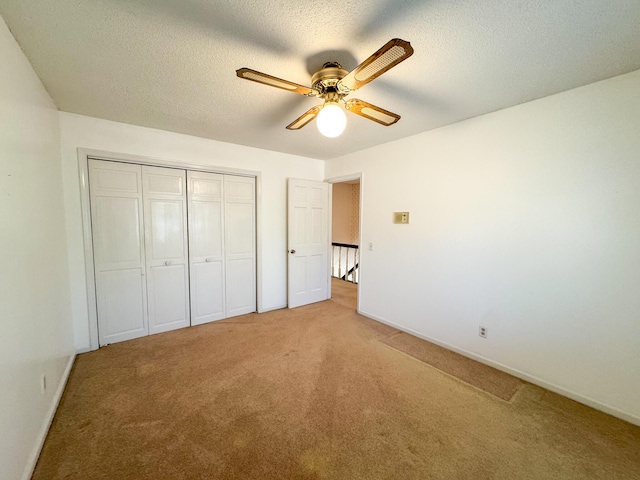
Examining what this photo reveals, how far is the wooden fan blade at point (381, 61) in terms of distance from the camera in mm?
1008

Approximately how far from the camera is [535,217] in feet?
6.85

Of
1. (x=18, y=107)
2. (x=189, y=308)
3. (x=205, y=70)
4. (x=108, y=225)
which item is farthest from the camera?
(x=189, y=308)

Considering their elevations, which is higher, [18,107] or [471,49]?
[471,49]

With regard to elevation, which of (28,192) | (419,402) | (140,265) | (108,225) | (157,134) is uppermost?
(157,134)

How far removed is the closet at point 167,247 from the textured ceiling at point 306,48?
0.86m

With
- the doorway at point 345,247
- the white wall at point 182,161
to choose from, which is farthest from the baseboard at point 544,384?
the white wall at point 182,161

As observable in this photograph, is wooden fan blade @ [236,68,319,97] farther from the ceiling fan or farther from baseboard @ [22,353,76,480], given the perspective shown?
baseboard @ [22,353,76,480]

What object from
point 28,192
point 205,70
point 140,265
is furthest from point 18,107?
point 140,265

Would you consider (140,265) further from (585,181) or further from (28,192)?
(585,181)

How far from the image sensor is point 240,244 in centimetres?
354

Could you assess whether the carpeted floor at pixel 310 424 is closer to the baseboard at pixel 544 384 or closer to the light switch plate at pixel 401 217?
the baseboard at pixel 544 384

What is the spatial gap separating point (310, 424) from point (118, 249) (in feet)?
8.75

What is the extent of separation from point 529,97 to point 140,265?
4.17m

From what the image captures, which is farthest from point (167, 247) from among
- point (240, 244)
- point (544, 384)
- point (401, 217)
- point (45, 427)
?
point (544, 384)
